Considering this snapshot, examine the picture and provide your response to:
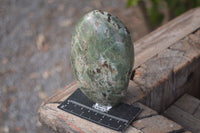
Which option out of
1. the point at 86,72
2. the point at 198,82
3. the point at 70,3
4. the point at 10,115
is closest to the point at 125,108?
the point at 86,72

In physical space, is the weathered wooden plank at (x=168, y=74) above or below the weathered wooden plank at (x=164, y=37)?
below

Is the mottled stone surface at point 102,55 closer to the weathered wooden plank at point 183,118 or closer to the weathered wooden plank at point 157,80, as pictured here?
the weathered wooden plank at point 157,80

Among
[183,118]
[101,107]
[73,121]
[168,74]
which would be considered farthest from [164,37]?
[73,121]

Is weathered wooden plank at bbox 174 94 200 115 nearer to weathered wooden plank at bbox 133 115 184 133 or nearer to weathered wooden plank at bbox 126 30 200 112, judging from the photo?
weathered wooden plank at bbox 126 30 200 112

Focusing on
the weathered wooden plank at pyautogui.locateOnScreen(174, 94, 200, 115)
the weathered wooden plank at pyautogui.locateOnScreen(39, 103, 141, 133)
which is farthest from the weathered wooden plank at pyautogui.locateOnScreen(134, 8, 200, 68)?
the weathered wooden plank at pyautogui.locateOnScreen(39, 103, 141, 133)

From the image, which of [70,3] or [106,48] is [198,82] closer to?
[106,48]

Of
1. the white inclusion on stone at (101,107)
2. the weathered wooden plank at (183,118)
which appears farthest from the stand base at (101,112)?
the weathered wooden plank at (183,118)

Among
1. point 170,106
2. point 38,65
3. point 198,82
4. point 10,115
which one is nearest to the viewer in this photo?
point 170,106
